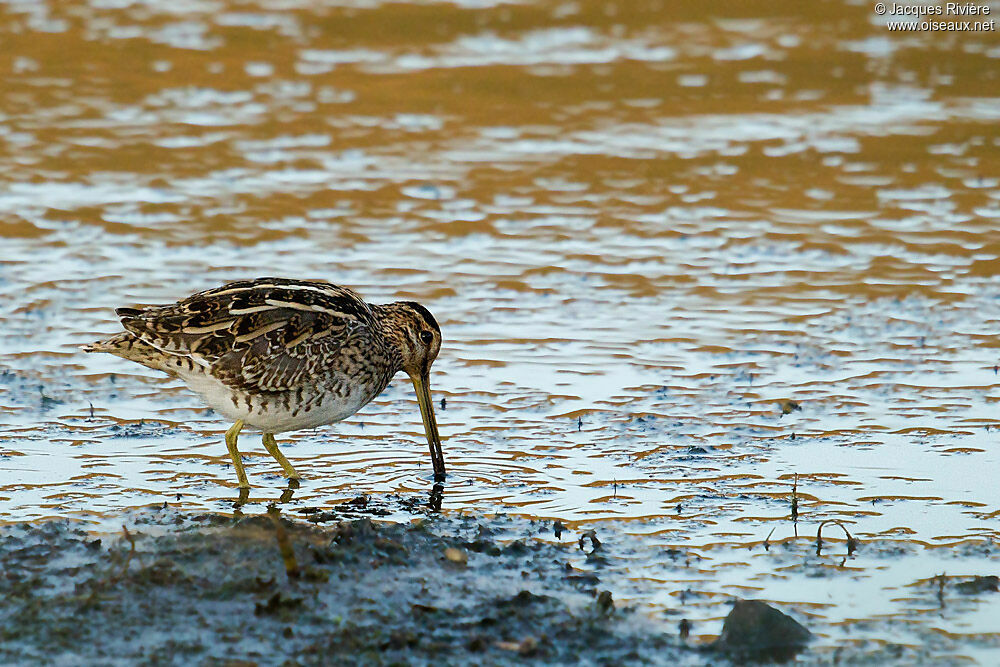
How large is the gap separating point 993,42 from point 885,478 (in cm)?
1107

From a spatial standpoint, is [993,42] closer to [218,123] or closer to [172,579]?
[218,123]

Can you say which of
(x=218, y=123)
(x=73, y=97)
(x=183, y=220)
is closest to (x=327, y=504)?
(x=183, y=220)

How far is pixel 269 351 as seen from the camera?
7.13 meters

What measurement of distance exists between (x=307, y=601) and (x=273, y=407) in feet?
5.53

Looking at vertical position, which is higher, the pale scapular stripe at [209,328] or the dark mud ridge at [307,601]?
the pale scapular stripe at [209,328]

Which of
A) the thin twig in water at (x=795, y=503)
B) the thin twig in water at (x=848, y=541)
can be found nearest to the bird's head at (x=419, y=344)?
the thin twig in water at (x=795, y=503)

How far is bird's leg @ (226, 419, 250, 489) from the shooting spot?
732 centimetres

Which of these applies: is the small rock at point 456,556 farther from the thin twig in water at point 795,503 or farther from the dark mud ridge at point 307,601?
the thin twig in water at point 795,503

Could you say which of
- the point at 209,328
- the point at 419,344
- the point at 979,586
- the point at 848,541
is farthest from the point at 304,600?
the point at 979,586

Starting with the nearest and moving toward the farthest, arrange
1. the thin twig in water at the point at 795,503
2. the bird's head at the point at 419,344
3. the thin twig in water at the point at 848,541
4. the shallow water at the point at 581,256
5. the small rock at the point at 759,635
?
the small rock at the point at 759,635 < the thin twig in water at the point at 848,541 < the thin twig in water at the point at 795,503 < the shallow water at the point at 581,256 < the bird's head at the point at 419,344

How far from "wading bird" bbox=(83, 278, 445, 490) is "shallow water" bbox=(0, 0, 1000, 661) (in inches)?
15.7

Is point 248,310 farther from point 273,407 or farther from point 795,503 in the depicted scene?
point 795,503

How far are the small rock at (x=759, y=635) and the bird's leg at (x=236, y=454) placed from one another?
2.75 meters

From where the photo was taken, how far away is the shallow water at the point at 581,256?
7.11 metres
